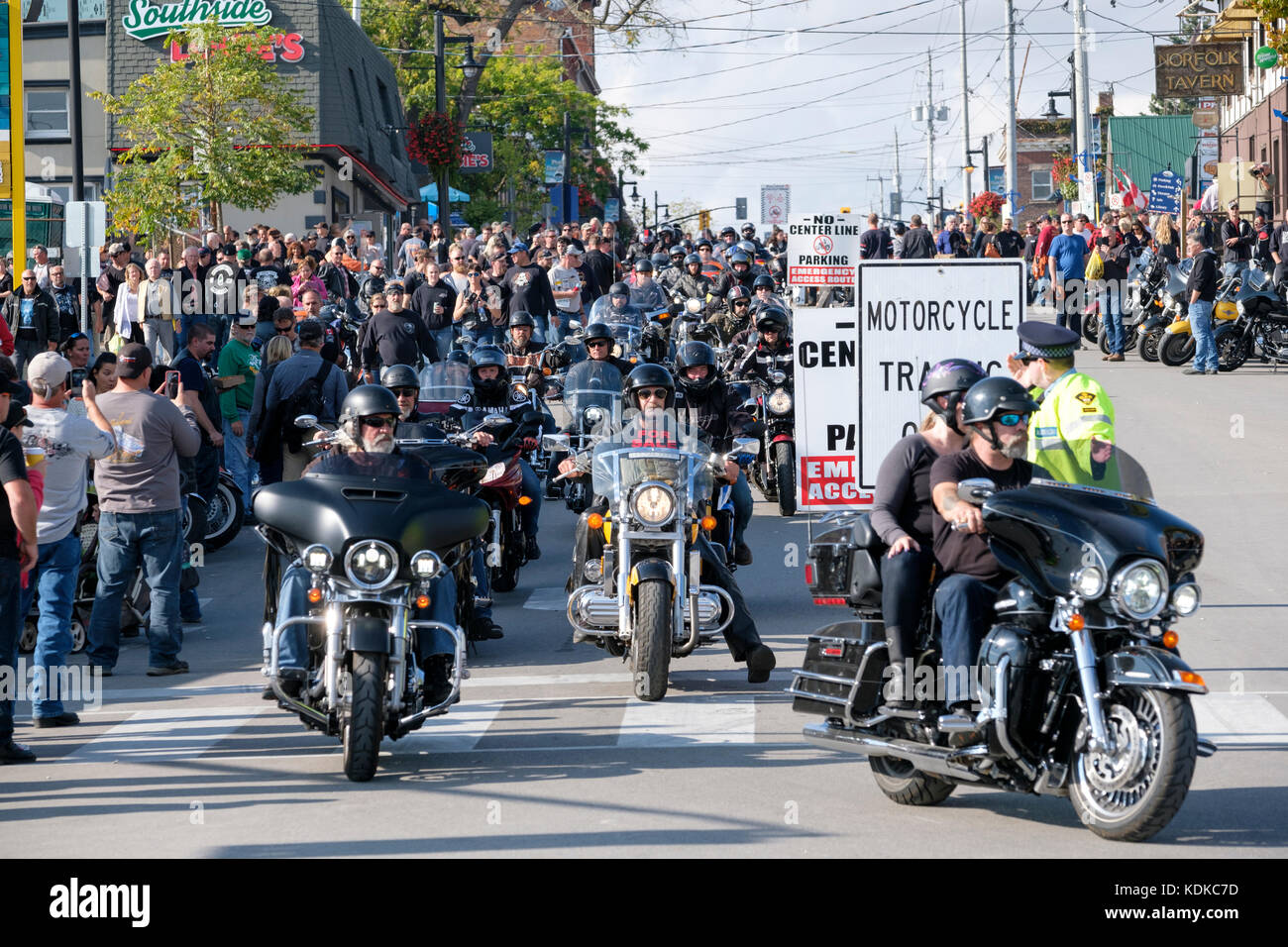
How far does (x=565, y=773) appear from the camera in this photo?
8.21 m

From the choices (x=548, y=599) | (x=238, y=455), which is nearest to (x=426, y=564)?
(x=548, y=599)

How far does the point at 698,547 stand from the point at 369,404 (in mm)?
2269

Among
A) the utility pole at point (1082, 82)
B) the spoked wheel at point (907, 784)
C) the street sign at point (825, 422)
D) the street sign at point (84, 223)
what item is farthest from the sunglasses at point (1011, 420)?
the utility pole at point (1082, 82)

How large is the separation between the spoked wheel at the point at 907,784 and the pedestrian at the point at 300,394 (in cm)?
734

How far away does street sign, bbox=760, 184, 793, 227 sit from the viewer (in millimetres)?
57281

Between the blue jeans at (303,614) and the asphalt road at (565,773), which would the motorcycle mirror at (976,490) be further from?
the blue jeans at (303,614)

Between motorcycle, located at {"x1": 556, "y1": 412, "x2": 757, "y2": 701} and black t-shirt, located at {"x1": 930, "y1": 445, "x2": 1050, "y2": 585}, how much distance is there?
99.3 inches

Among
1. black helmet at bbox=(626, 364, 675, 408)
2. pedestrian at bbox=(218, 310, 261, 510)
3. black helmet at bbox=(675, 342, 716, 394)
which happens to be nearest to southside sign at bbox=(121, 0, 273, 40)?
pedestrian at bbox=(218, 310, 261, 510)

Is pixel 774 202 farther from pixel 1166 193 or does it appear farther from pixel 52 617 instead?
pixel 52 617

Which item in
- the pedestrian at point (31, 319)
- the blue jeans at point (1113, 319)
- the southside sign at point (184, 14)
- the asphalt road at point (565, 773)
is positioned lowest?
the asphalt road at point (565, 773)

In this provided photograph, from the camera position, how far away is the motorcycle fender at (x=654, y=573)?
9.55 m

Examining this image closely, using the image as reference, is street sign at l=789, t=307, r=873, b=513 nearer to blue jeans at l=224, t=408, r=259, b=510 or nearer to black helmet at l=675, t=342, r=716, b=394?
black helmet at l=675, t=342, r=716, b=394

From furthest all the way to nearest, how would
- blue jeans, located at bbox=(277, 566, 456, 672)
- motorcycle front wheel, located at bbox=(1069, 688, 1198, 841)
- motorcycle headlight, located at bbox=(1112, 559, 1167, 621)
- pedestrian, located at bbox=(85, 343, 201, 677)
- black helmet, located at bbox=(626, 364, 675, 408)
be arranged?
pedestrian, located at bbox=(85, 343, 201, 677) < black helmet, located at bbox=(626, 364, 675, 408) < blue jeans, located at bbox=(277, 566, 456, 672) < motorcycle headlight, located at bbox=(1112, 559, 1167, 621) < motorcycle front wheel, located at bbox=(1069, 688, 1198, 841)

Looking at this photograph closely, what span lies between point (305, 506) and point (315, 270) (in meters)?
18.7
